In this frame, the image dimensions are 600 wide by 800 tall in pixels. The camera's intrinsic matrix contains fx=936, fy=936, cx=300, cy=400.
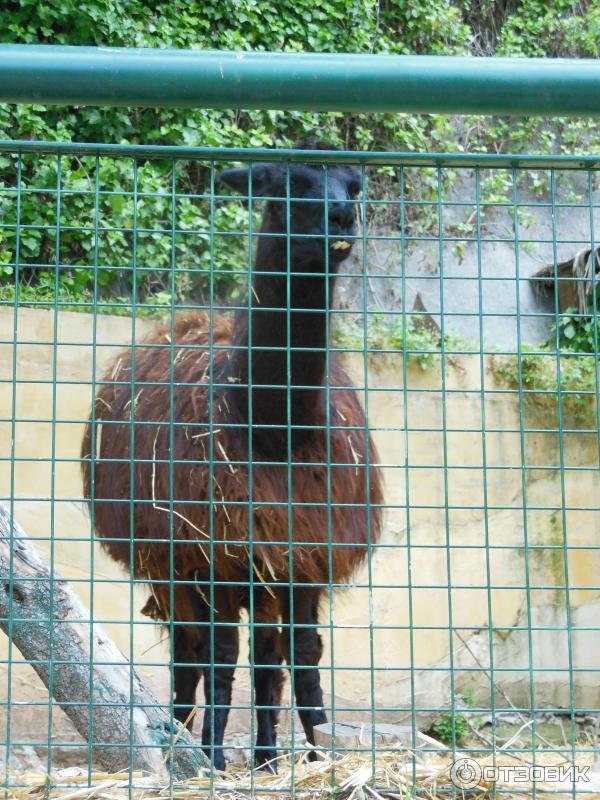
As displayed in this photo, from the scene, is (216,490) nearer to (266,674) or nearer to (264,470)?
(264,470)

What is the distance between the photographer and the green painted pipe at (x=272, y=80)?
164 centimetres

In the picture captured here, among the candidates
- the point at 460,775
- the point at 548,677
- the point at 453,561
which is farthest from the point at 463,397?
the point at 460,775

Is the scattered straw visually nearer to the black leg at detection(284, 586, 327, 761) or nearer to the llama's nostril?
the llama's nostril

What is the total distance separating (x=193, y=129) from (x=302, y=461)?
15.2 feet

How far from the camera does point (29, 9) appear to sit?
25.0 feet

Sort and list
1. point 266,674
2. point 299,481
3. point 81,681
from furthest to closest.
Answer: point 266,674 < point 299,481 < point 81,681

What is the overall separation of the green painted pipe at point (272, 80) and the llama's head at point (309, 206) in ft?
5.20

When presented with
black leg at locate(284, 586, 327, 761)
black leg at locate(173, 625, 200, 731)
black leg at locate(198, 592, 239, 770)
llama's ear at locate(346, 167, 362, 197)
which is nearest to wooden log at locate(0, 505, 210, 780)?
black leg at locate(198, 592, 239, 770)

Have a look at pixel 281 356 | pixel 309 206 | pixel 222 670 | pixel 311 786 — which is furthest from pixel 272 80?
pixel 222 670

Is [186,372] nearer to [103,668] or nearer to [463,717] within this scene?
[103,668]

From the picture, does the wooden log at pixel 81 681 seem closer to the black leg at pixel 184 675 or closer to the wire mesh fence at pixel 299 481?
the wire mesh fence at pixel 299 481

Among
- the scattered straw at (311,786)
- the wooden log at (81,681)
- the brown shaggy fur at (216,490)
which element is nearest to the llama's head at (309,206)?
the brown shaggy fur at (216,490)

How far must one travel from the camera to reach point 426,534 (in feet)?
20.2

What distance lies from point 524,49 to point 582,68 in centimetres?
862
